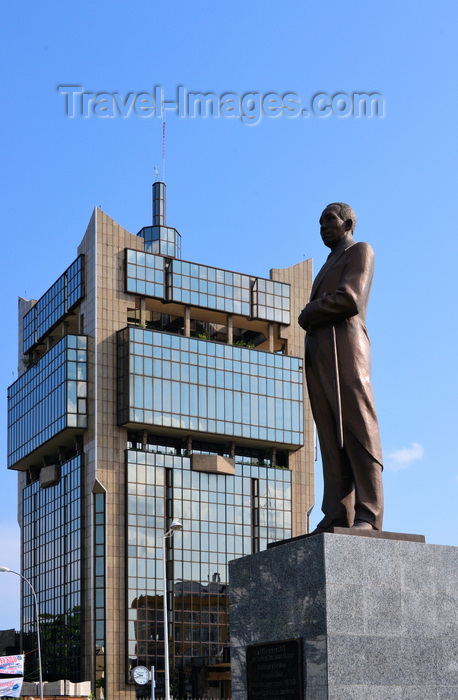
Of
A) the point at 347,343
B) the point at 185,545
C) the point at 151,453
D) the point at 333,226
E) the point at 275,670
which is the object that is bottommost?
the point at 185,545

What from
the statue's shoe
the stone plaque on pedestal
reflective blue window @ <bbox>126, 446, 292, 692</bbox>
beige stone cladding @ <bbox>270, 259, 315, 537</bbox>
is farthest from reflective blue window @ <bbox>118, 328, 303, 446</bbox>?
the statue's shoe

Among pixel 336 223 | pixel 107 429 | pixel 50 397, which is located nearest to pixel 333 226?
pixel 336 223

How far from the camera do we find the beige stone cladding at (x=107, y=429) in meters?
74.0

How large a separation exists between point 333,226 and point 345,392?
216 cm

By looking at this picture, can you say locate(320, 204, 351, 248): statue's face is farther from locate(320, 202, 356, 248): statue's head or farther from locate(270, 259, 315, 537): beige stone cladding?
locate(270, 259, 315, 537): beige stone cladding

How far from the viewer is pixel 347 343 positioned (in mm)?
12461

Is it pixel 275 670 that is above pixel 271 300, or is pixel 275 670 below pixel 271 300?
below

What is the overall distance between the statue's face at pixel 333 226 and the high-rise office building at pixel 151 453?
63.9 m

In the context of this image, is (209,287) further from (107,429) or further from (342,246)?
(342,246)

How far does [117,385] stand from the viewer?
78562 millimetres

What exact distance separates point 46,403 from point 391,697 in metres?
73.0

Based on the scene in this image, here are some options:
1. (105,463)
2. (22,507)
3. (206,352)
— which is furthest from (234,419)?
(22,507)

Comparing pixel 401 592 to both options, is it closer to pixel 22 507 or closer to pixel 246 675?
pixel 246 675

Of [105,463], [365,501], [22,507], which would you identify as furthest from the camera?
[22,507]
